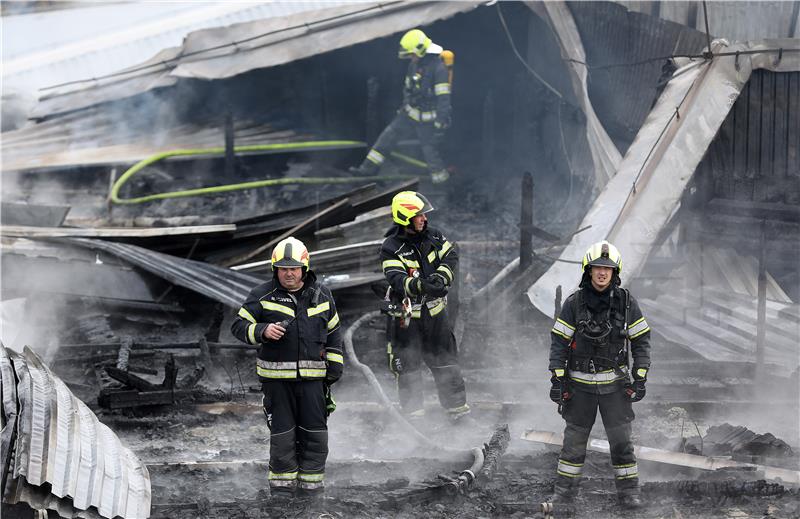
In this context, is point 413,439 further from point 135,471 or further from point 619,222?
point 619,222

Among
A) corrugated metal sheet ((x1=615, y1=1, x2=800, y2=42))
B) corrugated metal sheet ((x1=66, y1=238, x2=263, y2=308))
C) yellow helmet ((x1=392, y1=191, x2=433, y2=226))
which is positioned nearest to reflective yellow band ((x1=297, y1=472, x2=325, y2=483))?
yellow helmet ((x1=392, y1=191, x2=433, y2=226))

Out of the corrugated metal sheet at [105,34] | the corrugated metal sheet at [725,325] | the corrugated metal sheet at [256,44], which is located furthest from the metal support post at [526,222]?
the corrugated metal sheet at [105,34]

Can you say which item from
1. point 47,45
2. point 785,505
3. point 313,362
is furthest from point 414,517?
point 47,45

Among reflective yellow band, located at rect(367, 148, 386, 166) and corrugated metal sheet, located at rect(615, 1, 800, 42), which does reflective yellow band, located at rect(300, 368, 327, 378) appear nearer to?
corrugated metal sheet, located at rect(615, 1, 800, 42)

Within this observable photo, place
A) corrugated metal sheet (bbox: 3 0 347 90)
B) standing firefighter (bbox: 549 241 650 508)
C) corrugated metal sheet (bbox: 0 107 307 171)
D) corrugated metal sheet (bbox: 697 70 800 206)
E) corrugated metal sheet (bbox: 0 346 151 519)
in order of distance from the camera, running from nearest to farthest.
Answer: corrugated metal sheet (bbox: 0 346 151 519), standing firefighter (bbox: 549 241 650 508), corrugated metal sheet (bbox: 697 70 800 206), corrugated metal sheet (bbox: 0 107 307 171), corrugated metal sheet (bbox: 3 0 347 90)

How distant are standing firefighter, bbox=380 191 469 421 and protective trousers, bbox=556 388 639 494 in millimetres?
1572

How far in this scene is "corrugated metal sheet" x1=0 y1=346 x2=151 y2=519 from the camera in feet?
16.6

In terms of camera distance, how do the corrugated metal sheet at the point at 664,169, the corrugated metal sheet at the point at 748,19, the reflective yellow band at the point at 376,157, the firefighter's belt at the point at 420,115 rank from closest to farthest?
the corrugated metal sheet at the point at 664,169, the corrugated metal sheet at the point at 748,19, the firefighter's belt at the point at 420,115, the reflective yellow band at the point at 376,157

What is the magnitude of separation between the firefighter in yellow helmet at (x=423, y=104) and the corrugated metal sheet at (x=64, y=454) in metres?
7.52

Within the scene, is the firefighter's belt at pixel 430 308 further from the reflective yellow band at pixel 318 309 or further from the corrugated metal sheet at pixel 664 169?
the corrugated metal sheet at pixel 664 169

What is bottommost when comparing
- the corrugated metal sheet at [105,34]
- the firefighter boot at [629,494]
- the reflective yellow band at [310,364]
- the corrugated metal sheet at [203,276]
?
the firefighter boot at [629,494]

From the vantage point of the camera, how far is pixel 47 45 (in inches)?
712

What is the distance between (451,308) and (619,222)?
1843mm

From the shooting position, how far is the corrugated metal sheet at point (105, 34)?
52.7 feet
